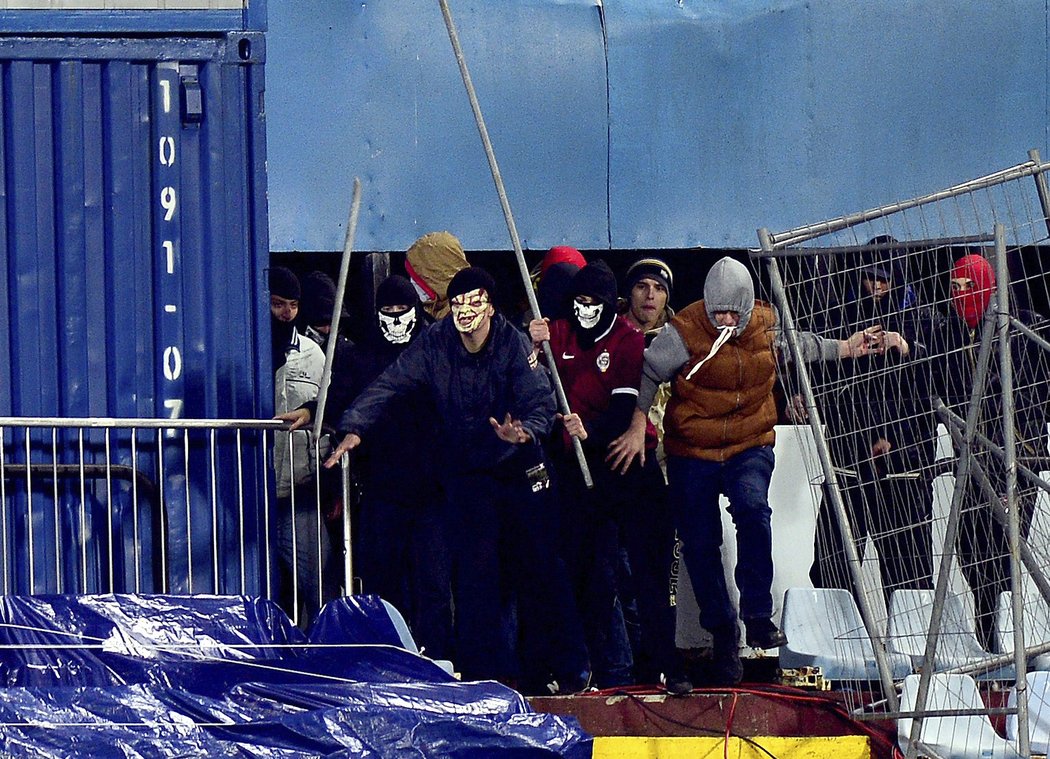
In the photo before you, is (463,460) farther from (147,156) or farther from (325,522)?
(147,156)

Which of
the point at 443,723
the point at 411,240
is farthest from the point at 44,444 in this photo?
the point at 411,240

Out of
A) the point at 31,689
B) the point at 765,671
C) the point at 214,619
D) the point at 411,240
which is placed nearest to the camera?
the point at 31,689

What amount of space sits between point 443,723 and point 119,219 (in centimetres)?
348

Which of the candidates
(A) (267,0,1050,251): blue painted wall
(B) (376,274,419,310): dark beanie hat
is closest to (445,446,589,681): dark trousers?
(B) (376,274,419,310): dark beanie hat

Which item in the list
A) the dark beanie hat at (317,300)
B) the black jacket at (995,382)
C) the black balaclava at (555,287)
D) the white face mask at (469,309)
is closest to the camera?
the black jacket at (995,382)

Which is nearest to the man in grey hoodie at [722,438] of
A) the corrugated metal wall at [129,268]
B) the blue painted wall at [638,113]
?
the corrugated metal wall at [129,268]

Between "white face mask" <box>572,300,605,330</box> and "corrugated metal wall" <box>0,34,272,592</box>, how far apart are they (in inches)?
66.0

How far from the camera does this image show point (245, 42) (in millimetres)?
10039

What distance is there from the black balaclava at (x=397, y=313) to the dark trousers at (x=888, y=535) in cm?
243

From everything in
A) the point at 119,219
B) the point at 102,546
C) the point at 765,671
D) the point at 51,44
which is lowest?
the point at 765,671

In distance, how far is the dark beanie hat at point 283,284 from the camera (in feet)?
35.6

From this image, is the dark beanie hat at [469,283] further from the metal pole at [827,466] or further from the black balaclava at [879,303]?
the black balaclava at [879,303]

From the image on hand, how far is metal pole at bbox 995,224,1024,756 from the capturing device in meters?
7.82

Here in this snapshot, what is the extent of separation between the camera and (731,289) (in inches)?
377
